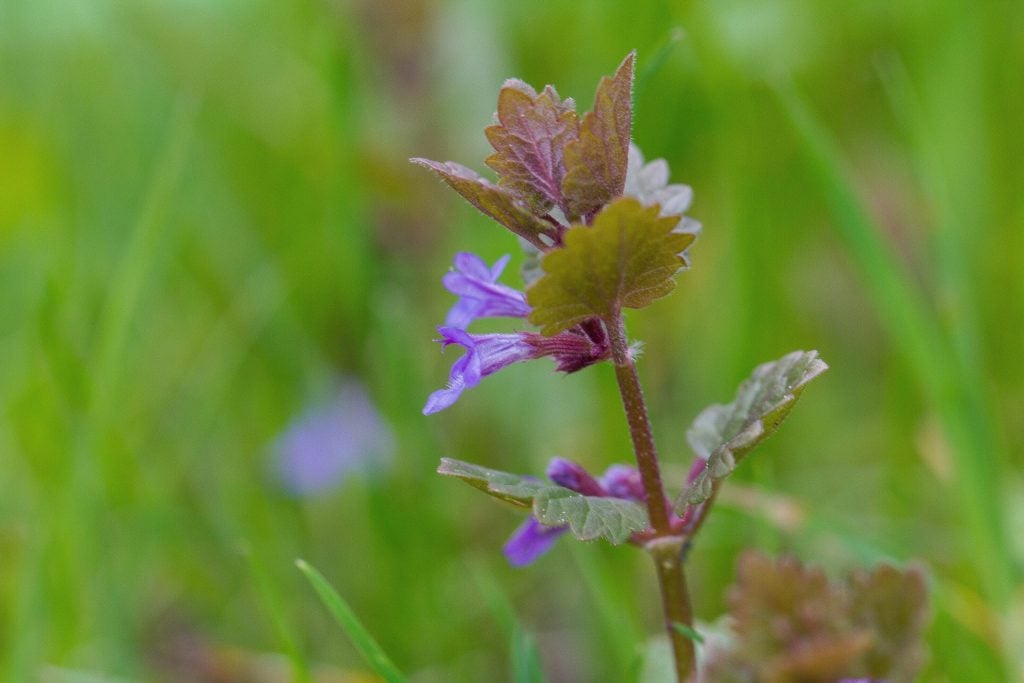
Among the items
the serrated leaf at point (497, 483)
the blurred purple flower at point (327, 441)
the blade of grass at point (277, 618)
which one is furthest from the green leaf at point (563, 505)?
the blurred purple flower at point (327, 441)

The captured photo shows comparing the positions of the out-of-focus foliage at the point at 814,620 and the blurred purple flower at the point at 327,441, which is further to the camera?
the blurred purple flower at the point at 327,441

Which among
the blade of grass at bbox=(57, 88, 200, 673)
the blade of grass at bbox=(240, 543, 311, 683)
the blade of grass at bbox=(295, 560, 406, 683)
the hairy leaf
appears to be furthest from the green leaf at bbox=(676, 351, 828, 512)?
the blade of grass at bbox=(57, 88, 200, 673)

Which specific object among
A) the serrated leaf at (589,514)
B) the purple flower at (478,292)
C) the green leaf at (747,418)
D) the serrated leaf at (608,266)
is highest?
the serrated leaf at (608,266)

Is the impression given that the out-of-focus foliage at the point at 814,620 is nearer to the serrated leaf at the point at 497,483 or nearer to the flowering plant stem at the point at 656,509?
the flowering plant stem at the point at 656,509

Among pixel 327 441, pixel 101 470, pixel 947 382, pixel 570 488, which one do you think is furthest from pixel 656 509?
pixel 327 441

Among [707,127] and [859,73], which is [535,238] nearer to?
[707,127]

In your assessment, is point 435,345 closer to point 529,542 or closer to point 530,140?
point 529,542

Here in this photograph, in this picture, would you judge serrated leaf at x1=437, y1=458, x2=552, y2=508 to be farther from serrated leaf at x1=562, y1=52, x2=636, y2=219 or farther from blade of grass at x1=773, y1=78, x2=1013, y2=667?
blade of grass at x1=773, y1=78, x2=1013, y2=667
